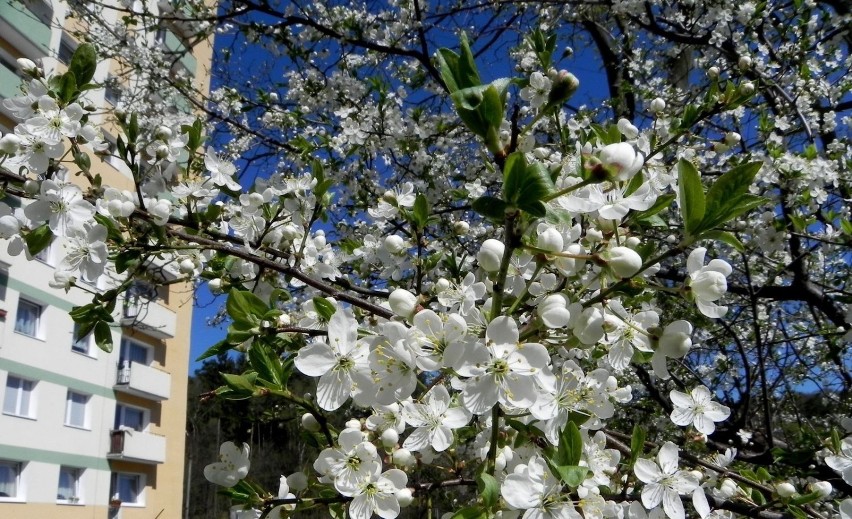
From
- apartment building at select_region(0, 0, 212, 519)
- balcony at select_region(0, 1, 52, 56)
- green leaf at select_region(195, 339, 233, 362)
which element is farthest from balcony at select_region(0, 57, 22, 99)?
green leaf at select_region(195, 339, 233, 362)

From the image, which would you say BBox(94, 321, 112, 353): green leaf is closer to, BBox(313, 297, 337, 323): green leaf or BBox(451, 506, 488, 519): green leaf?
BBox(313, 297, 337, 323): green leaf

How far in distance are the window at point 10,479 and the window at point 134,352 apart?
4.00 meters

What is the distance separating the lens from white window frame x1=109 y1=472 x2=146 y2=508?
15312 mm

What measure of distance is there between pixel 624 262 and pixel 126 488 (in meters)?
18.1

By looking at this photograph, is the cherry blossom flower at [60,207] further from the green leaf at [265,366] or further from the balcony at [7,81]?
the balcony at [7,81]

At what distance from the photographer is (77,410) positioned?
14477 mm

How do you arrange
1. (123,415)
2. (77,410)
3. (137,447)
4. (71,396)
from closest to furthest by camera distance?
(71,396), (77,410), (137,447), (123,415)

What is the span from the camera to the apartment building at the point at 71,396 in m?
12.3

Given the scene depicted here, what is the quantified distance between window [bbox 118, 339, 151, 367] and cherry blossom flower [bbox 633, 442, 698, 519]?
17.1m

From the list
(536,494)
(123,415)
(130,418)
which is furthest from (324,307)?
(130,418)

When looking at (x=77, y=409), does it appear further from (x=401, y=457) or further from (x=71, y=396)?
(x=401, y=457)

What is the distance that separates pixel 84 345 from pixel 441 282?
16.0 m

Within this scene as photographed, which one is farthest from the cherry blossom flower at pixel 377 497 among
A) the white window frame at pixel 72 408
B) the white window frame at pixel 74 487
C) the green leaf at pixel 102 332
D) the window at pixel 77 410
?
the window at pixel 77 410

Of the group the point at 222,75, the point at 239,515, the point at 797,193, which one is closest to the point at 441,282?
the point at 239,515
